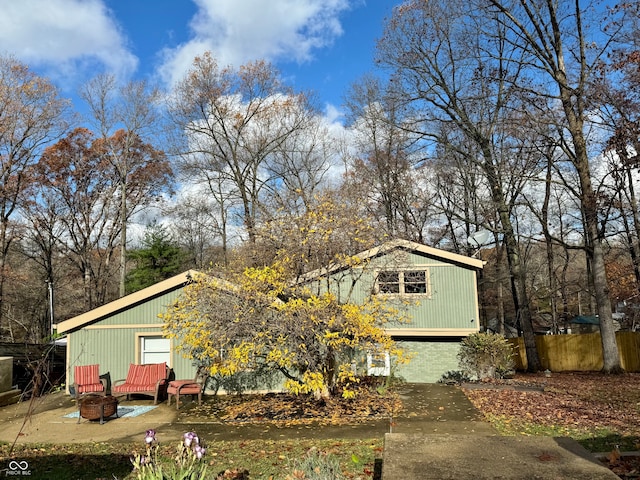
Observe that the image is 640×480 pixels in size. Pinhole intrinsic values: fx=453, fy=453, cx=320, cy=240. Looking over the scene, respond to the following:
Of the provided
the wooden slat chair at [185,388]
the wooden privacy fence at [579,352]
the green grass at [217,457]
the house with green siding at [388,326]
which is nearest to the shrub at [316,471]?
the green grass at [217,457]

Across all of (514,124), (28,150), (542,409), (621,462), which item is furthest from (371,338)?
(28,150)

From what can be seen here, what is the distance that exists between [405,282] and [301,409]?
6.12 m

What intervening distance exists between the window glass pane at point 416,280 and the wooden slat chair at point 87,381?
31.4 ft

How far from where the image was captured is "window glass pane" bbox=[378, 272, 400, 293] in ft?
46.8

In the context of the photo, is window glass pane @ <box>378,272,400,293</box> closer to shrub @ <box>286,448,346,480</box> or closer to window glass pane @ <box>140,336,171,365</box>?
window glass pane @ <box>140,336,171,365</box>

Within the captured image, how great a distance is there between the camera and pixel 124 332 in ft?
44.0

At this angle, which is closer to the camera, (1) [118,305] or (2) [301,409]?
(2) [301,409]

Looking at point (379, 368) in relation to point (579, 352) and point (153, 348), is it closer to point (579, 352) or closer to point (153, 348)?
point (153, 348)

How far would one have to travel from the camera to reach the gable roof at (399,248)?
37.9 ft

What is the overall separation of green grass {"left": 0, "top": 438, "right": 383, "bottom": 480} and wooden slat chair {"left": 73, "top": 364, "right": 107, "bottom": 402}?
3.66 metres

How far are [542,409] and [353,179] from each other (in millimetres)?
19677

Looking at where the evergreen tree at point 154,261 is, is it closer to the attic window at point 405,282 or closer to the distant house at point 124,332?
the distant house at point 124,332

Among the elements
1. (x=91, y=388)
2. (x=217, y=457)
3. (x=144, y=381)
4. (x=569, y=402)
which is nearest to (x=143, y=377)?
(x=144, y=381)

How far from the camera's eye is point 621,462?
536 centimetres
